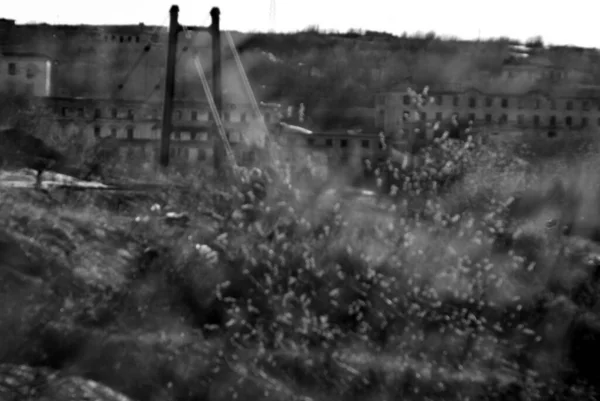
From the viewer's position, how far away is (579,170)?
11930mm

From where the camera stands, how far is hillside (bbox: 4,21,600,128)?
21391 mm

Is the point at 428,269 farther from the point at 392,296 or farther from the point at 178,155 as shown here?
the point at 178,155

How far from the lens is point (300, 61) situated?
90.3 feet

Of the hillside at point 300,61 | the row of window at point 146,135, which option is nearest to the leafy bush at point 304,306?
the row of window at point 146,135

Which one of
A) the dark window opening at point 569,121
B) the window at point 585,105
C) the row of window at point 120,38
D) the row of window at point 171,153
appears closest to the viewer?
the row of window at point 171,153

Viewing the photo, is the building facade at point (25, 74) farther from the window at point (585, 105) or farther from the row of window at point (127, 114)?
the window at point (585, 105)

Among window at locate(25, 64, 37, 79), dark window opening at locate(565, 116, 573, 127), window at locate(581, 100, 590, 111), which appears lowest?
dark window opening at locate(565, 116, 573, 127)

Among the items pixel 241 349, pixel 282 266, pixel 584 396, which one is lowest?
pixel 584 396

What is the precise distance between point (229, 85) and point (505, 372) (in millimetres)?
15256

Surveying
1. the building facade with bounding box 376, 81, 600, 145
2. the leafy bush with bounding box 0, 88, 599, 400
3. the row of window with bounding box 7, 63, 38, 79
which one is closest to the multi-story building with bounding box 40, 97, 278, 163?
the row of window with bounding box 7, 63, 38, 79

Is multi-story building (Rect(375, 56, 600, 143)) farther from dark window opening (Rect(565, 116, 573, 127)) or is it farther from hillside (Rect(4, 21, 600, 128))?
hillside (Rect(4, 21, 600, 128))

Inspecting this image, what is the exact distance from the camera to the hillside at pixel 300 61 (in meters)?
21.4

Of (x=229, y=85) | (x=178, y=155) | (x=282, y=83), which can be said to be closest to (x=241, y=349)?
(x=178, y=155)

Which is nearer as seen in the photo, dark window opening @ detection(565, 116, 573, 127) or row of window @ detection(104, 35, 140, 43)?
dark window opening @ detection(565, 116, 573, 127)
